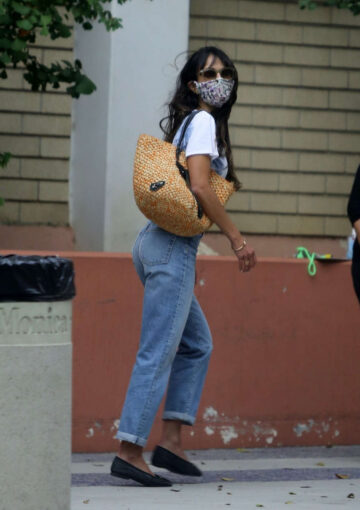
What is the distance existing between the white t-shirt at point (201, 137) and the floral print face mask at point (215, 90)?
0.13m

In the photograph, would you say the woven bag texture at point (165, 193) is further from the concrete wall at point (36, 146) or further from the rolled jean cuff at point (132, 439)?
the concrete wall at point (36, 146)

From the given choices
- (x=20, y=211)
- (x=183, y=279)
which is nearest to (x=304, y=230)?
(x=20, y=211)

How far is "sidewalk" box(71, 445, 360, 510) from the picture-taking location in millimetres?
4902

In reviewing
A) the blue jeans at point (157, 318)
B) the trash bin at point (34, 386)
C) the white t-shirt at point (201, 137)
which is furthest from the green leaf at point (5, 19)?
the trash bin at point (34, 386)

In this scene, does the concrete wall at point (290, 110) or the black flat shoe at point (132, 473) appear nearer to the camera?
the black flat shoe at point (132, 473)

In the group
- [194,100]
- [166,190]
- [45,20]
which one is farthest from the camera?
[45,20]

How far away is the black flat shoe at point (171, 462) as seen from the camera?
17.5 feet

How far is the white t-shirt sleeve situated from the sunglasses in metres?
0.25

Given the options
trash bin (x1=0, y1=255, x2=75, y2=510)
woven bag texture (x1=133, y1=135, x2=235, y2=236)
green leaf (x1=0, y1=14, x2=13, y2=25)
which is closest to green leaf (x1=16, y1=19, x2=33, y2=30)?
green leaf (x1=0, y1=14, x2=13, y2=25)

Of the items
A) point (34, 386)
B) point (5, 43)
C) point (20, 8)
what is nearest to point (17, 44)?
point (5, 43)

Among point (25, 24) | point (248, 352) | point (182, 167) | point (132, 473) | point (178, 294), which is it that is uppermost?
point (25, 24)

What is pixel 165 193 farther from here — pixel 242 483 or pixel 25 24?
pixel 25 24

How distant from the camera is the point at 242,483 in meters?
5.54

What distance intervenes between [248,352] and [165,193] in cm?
211
